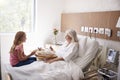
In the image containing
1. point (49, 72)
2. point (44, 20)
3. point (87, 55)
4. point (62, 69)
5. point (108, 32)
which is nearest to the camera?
point (49, 72)

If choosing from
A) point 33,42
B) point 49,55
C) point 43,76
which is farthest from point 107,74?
point 33,42

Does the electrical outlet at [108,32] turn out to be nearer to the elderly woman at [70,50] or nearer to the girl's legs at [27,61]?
the elderly woman at [70,50]

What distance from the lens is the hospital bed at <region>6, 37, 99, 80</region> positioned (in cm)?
223

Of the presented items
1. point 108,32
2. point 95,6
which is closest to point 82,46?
point 108,32

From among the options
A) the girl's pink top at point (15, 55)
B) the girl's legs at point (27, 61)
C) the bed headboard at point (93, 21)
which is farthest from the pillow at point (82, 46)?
the girl's pink top at point (15, 55)

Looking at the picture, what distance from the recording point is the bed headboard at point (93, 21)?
2655 millimetres

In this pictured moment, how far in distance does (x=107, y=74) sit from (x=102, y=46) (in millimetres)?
730

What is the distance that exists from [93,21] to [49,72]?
1.36m

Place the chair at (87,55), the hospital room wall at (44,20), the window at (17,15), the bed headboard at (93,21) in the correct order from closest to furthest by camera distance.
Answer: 1. the chair at (87,55)
2. the bed headboard at (93,21)
3. the window at (17,15)
4. the hospital room wall at (44,20)

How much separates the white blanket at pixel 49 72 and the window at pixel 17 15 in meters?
1.31

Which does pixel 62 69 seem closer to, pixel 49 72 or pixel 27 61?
pixel 49 72

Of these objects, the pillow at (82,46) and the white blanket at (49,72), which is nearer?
the white blanket at (49,72)

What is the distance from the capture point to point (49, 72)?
2262 millimetres

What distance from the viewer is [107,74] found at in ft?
7.30
